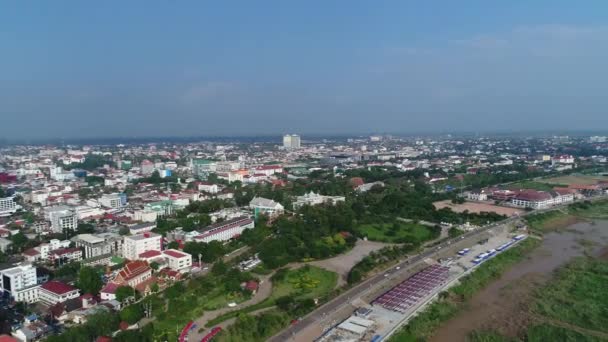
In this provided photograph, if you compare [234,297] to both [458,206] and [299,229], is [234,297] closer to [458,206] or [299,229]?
[299,229]

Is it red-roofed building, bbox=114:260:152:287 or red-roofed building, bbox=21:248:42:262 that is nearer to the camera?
red-roofed building, bbox=114:260:152:287

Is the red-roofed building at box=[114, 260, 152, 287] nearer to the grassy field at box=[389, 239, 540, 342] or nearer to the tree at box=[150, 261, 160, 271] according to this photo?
the tree at box=[150, 261, 160, 271]

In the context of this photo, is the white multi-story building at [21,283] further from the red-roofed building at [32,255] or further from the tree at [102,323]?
the tree at [102,323]

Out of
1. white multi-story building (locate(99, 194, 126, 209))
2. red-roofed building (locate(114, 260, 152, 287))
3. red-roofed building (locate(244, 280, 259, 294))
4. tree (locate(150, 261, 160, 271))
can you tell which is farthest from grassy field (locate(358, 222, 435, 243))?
white multi-story building (locate(99, 194, 126, 209))

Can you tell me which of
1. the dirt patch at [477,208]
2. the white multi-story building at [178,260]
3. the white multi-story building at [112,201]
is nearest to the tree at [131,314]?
Result: the white multi-story building at [178,260]

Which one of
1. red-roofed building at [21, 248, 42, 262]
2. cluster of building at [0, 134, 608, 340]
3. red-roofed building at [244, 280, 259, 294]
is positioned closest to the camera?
red-roofed building at [244, 280, 259, 294]

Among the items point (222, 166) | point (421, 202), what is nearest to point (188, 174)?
point (222, 166)
